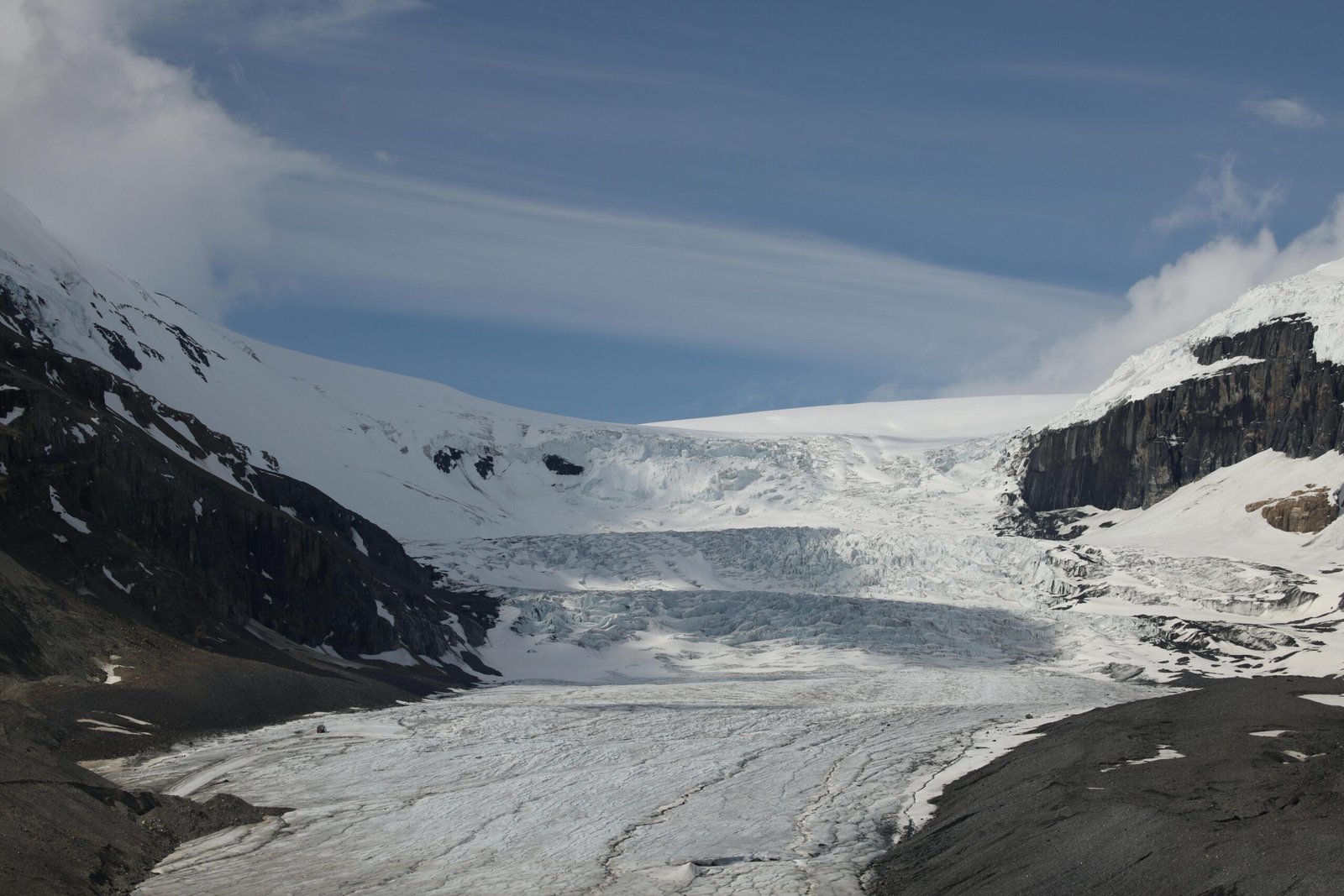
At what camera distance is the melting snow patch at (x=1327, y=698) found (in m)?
22.9

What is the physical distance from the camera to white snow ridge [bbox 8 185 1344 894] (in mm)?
19875

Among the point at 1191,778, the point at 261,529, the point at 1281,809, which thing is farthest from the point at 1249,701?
the point at 261,529

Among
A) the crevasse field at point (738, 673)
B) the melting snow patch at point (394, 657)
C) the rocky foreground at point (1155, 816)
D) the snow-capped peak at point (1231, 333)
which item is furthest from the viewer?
the snow-capped peak at point (1231, 333)

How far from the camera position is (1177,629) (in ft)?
180

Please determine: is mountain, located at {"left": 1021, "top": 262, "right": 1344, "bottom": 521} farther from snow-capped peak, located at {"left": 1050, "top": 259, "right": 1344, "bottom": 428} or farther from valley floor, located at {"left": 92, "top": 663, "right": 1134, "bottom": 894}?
valley floor, located at {"left": 92, "top": 663, "right": 1134, "bottom": 894}

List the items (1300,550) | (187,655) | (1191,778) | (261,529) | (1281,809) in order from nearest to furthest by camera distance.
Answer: (1281,809), (1191,778), (187,655), (261,529), (1300,550)

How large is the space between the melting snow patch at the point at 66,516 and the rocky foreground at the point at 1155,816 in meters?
29.3

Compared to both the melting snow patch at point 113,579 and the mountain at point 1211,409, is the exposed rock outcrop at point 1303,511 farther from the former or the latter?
the melting snow patch at point 113,579

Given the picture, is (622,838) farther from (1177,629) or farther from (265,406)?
(265,406)

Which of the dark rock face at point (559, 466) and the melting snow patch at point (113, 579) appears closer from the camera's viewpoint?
the melting snow patch at point (113, 579)

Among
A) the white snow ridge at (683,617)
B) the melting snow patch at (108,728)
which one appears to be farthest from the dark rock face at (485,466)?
the melting snow patch at (108,728)

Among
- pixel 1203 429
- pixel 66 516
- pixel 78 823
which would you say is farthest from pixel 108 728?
pixel 1203 429

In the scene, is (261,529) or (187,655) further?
(261,529)

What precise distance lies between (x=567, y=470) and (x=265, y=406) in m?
25.2
